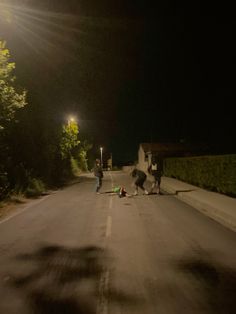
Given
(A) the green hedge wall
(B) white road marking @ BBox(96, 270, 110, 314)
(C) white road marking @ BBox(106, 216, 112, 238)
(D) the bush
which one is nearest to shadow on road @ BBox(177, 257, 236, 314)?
(B) white road marking @ BBox(96, 270, 110, 314)

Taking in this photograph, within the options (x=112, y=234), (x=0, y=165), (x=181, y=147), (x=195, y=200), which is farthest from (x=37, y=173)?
(x=181, y=147)

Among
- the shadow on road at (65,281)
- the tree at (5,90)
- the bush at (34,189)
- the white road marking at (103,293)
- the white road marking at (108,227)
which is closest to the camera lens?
the white road marking at (103,293)

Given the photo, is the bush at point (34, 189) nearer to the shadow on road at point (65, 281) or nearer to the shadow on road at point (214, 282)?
the shadow on road at point (65, 281)

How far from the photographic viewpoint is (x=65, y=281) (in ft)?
17.6

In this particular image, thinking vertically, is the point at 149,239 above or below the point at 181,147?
below

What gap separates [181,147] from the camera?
62969mm

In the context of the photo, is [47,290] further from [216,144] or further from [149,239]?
[216,144]

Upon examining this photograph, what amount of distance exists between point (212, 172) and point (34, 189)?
36.3ft

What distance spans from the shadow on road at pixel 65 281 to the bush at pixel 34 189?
1289cm

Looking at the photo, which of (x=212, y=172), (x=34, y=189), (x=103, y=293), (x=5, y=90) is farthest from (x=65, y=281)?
(x=34, y=189)

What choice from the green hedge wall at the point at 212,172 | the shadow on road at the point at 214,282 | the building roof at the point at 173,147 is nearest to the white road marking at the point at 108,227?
the shadow on road at the point at 214,282

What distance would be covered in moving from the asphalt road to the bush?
342 inches

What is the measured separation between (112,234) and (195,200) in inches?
278

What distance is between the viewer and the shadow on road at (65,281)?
4.52 m
